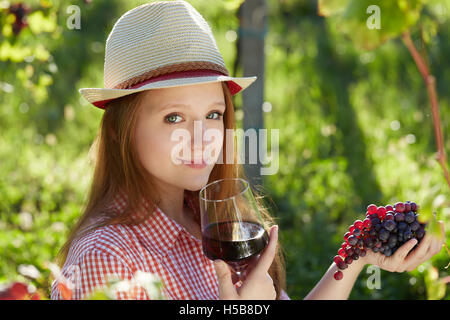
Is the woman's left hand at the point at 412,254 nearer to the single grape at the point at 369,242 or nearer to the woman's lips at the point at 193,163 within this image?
the single grape at the point at 369,242

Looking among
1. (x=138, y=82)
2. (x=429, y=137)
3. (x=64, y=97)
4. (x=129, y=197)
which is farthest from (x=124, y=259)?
(x=64, y=97)

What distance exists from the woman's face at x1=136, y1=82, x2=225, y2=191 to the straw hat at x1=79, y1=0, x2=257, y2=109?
5 cm

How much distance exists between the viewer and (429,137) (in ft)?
14.3

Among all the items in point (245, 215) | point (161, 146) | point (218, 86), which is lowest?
point (245, 215)

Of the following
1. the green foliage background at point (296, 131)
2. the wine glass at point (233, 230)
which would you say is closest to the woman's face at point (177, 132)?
the wine glass at point (233, 230)

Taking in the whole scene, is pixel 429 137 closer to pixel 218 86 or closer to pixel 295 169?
pixel 295 169

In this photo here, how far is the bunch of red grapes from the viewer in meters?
1.38

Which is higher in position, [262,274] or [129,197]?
[129,197]

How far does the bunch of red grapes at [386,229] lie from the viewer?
1383mm

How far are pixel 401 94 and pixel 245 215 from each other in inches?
154

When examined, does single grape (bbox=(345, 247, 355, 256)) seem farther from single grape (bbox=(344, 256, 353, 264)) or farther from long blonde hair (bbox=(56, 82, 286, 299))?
long blonde hair (bbox=(56, 82, 286, 299))

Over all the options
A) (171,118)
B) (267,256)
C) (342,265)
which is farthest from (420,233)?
(171,118)

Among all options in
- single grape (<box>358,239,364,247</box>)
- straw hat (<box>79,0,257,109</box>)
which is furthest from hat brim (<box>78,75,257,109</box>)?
Answer: single grape (<box>358,239,364,247</box>)

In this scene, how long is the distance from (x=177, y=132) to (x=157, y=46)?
0.24 meters
